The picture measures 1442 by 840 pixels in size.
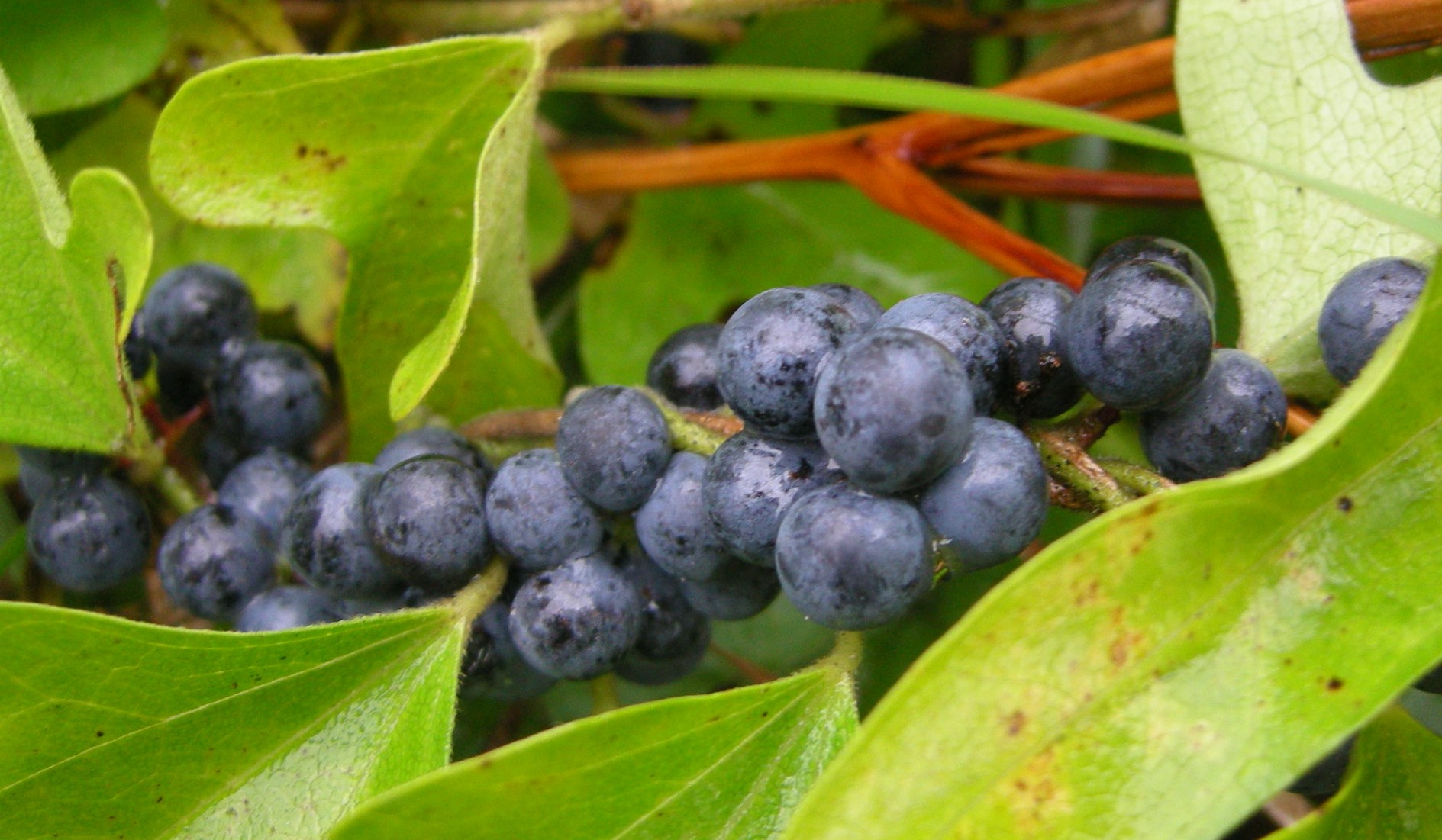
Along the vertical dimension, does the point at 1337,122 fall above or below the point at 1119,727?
above

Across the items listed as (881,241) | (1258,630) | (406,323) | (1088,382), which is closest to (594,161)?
(881,241)

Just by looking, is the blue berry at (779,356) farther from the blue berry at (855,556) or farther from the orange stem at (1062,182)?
the orange stem at (1062,182)

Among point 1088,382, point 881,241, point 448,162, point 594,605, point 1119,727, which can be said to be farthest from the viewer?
point 881,241

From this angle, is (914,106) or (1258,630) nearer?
(1258,630)

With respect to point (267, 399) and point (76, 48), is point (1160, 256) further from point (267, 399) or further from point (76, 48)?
point (76, 48)

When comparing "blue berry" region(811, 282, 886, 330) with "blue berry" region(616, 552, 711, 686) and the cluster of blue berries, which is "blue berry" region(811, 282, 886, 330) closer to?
the cluster of blue berries

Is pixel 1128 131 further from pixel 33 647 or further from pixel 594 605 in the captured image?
pixel 33 647
